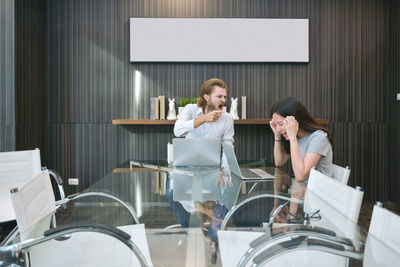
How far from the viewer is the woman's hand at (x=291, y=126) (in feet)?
7.17

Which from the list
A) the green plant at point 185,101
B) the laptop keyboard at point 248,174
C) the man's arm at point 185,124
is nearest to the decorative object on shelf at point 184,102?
the green plant at point 185,101

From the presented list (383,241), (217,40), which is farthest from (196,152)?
(217,40)

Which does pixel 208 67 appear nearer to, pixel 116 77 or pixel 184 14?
pixel 184 14

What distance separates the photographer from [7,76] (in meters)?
3.40

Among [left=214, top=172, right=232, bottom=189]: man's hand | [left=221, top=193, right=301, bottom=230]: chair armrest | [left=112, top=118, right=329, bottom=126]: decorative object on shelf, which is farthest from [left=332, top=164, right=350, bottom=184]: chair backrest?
[left=112, top=118, right=329, bottom=126]: decorative object on shelf

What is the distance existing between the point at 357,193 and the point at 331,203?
24 cm

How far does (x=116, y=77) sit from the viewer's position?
169 inches

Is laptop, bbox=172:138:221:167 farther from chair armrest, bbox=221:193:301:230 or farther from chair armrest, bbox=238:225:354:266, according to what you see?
chair armrest, bbox=238:225:354:266

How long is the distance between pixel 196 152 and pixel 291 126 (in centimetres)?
75

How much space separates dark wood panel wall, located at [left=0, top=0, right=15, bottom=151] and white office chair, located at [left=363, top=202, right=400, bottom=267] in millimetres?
3342

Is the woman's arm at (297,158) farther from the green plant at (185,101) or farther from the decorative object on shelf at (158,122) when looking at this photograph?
the green plant at (185,101)

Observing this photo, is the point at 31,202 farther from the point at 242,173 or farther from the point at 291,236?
the point at 242,173

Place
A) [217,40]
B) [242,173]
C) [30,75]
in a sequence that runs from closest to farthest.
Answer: [242,173]
[30,75]
[217,40]

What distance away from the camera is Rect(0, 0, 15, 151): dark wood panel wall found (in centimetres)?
332
